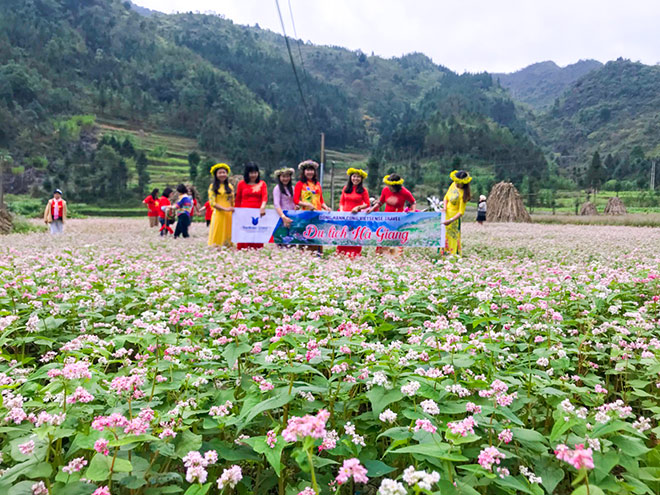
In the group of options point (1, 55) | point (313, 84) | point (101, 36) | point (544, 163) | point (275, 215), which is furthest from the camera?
point (313, 84)

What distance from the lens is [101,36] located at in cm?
16050

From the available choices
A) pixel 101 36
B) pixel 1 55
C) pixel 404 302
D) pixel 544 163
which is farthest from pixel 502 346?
pixel 101 36

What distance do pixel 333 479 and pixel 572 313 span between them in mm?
3264

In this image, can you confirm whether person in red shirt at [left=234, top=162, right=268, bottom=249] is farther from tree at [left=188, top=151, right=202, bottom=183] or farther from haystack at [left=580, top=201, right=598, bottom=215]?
tree at [left=188, top=151, right=202, bottom=183]

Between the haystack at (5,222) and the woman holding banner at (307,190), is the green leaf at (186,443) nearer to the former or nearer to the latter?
the woman holding banner at (307,190)

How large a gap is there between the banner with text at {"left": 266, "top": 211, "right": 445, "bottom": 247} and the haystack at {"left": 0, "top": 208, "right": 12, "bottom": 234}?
14.6 metres

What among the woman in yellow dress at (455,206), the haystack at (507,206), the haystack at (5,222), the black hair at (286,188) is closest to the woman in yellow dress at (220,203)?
the black hair at (286,188)

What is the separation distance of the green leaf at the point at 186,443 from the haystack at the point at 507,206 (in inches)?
1459

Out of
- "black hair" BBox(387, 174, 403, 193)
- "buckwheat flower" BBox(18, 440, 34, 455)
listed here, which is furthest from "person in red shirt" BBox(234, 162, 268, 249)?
"buckwheat flower" BBox(18, 440, 34, 455)

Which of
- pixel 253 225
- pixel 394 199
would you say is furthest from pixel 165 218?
pixel 394 199

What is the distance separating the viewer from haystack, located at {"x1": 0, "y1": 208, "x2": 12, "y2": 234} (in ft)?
58.6

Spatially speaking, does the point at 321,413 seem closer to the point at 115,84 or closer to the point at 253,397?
the point at 253,397

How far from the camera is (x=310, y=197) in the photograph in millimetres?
11023

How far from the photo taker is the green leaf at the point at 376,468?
1.86 m
